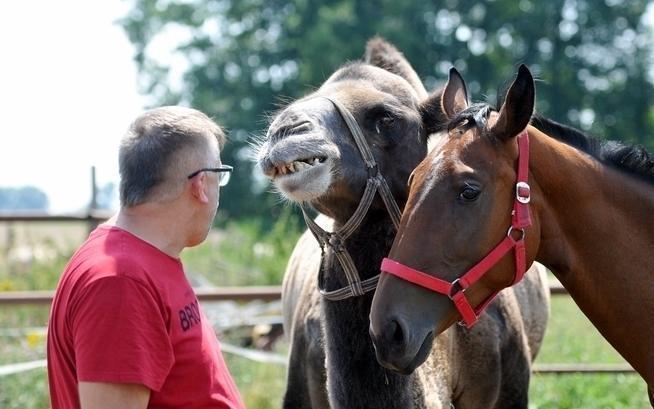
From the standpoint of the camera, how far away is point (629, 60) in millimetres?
37156

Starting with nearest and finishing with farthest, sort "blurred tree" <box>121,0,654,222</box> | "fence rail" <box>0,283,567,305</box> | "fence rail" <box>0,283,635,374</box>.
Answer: "fence rail" <box>0,283,635,374</box> → "fence rail" <box>0,283,567,305</box> → "blurred tree" <box>121,0,654,222</box>

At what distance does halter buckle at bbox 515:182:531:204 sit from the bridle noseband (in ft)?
2.90

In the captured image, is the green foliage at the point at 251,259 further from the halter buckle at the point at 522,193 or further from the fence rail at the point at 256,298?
the halter buckle at the point at 522,193

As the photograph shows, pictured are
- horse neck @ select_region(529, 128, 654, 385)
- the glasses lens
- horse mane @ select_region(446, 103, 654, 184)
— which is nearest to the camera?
the glasses lens

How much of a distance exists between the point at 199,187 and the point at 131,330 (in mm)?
522

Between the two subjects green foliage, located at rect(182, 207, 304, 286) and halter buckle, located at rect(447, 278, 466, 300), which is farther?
green foliage, located at rect(182, 207, 304, 286)

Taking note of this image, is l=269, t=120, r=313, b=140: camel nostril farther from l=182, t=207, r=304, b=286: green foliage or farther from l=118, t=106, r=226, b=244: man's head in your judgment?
l=182, t=207, r=304, b=286: green foliage

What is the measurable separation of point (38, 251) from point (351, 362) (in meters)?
7.61

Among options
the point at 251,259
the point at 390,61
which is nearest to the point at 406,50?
the point at 251,259

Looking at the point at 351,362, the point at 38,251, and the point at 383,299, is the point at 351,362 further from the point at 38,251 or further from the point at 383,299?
the point at 38,251

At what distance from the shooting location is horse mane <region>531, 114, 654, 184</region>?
3471 millimetres

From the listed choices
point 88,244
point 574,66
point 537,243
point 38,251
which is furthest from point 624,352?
point 574,66

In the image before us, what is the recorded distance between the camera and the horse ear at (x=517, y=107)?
3115 millimetres

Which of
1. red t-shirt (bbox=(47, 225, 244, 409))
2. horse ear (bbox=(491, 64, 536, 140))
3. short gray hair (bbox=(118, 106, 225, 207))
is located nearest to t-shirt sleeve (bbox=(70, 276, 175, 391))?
red t-shirt (bbox=(47, 225, 244, 409))
